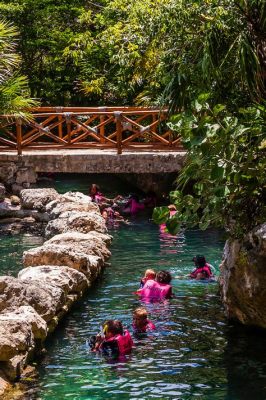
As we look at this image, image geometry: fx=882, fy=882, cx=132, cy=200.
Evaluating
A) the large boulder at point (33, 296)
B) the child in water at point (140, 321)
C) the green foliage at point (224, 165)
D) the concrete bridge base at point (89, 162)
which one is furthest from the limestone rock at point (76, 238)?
the green foliage at point (224, 165)

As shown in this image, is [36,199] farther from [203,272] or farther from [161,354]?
[161,354]

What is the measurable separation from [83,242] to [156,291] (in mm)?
2839

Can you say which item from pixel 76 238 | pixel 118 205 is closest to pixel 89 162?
pixel 118 205

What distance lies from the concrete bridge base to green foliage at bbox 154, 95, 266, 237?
10.4 meters

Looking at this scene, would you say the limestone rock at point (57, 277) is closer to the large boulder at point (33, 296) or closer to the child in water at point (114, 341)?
the large boulder at point (33, 296)

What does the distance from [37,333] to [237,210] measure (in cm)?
346

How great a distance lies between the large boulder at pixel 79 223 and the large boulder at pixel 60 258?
11.2 feet

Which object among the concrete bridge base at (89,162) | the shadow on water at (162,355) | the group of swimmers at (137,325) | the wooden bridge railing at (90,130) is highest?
the wooden bridge railing at (90,130)

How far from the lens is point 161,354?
12500 millimetres

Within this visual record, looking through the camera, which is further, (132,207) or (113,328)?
(132,207)

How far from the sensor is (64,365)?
12062 millimetres

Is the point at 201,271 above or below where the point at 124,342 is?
above

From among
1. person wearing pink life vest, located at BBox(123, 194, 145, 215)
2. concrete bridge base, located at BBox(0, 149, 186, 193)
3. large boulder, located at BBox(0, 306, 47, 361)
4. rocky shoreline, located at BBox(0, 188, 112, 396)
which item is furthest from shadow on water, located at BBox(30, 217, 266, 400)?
person wearing pink life vest, located at BBox(123, 194, 145, 215)

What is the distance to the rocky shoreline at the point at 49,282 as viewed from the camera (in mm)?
11352
